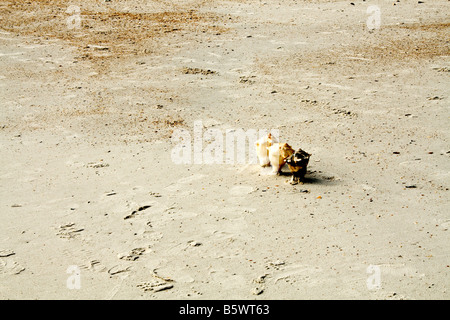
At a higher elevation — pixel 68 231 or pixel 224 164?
pixel 224 164

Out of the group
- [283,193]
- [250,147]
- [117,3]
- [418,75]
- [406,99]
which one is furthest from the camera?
[117,3]

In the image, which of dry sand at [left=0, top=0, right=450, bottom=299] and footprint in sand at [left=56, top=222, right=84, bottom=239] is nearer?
dry sand at [left=0, top=0, right=450, bottom=299]

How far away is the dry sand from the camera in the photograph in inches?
151

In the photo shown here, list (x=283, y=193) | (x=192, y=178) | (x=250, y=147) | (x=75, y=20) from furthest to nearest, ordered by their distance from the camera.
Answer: (x=75, y=20), (x=250, y=147), (x=192, y=178), (x=283, y=193)

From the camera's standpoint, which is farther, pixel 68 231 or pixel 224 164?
pixel 224 164

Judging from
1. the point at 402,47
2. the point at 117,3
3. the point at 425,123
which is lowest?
the point at 425,123

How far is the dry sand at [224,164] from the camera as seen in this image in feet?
12.6

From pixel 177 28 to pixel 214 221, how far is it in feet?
19.4

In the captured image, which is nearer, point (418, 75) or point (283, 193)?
point (283, 193)

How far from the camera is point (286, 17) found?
10016 millimetres

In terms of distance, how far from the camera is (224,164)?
5.46 m

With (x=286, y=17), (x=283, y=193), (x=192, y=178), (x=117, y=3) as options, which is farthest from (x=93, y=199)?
(x=117, y=3)

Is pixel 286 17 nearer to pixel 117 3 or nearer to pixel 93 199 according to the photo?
pixel 117 3

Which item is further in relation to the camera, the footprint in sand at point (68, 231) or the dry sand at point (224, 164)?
the footprint in sand at point (68, 231)
